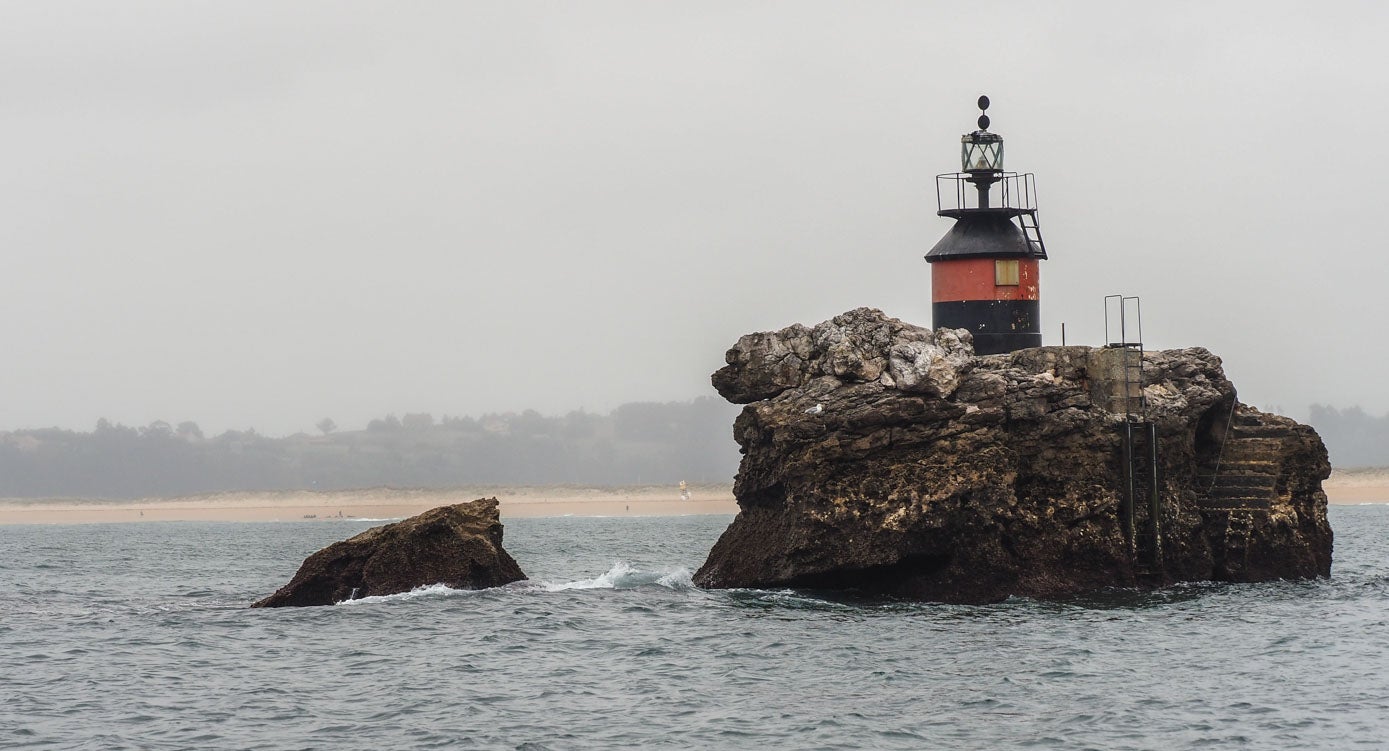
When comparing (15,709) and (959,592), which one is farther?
(959,592)

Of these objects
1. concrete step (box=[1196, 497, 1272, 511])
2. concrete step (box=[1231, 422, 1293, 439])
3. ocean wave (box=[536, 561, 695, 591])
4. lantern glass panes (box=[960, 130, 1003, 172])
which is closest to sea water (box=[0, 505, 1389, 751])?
ocean wave (box=[536, 561, 695, 591])

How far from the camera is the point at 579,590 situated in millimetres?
33094

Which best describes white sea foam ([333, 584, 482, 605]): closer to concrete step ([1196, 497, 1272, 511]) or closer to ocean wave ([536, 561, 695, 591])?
ocean wave ([536, 561, 695, 591])

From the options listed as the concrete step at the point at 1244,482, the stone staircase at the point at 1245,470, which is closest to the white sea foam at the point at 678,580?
the stone staircase at the point at 1245,470

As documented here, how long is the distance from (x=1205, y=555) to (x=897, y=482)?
735 cm

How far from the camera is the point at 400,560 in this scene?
98.1ft

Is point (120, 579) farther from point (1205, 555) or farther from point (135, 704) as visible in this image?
point (1205, 555)

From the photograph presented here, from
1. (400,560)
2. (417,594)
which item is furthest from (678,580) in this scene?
(400,560)

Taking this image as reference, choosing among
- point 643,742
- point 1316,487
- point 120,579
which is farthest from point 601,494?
point 643,742

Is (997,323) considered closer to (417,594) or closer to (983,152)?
(983,152)

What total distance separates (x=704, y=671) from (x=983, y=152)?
16.6 m

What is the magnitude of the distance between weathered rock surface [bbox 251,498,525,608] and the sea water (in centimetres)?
62

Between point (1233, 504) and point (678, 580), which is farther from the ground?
point (1233, 504)

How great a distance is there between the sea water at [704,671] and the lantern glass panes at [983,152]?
1065 cm
